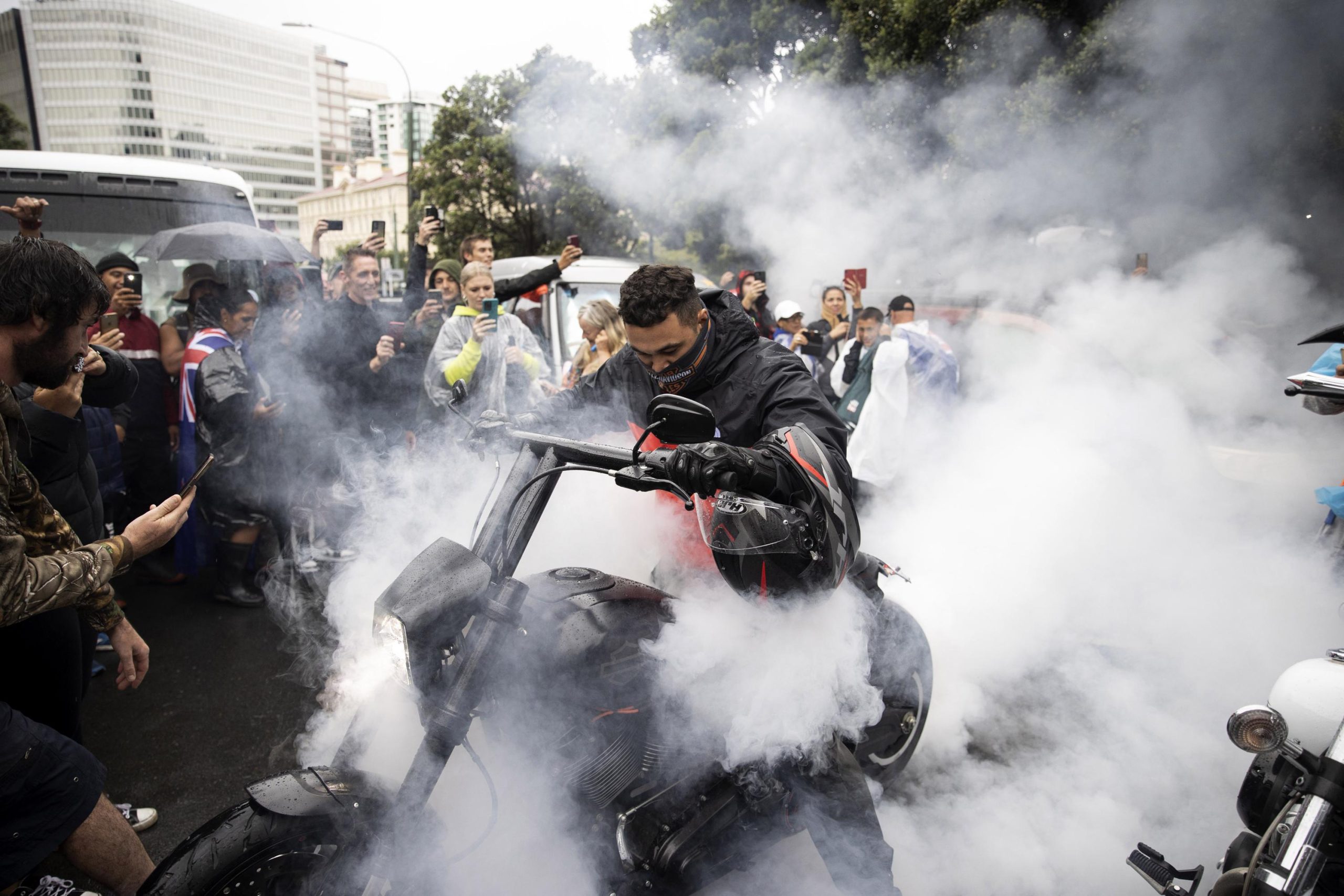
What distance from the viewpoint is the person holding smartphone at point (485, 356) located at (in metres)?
4.27

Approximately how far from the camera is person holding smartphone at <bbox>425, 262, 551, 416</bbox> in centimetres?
427

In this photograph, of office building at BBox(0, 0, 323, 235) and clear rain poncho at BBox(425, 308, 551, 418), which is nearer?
clear rain poncho at BBox(425, 308, 551, 418)

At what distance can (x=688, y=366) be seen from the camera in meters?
2.15

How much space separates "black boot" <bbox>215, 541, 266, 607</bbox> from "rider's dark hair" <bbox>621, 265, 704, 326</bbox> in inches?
138

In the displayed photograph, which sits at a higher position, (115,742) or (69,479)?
(69,479)

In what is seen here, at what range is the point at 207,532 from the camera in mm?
4594

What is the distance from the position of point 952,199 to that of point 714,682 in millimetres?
9583

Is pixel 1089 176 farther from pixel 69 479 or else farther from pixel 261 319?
pixel 69 479

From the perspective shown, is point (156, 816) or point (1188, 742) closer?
point (156, 816)

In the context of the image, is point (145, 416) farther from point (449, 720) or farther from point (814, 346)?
point (814, 346)

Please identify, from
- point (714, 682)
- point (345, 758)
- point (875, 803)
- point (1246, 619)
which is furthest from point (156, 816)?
point (1246, 619)

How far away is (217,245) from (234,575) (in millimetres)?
2098

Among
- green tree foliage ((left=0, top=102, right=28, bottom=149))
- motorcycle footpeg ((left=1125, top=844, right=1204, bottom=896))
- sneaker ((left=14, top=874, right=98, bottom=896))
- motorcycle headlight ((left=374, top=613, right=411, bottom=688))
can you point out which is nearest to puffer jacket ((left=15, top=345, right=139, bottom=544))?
sneaker ((left=14, top=874, right=98, bottom=896))

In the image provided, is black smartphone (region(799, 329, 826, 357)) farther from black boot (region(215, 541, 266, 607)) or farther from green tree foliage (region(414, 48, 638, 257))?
green tree foliage (region(414, 48, 638, 257))
